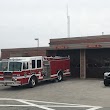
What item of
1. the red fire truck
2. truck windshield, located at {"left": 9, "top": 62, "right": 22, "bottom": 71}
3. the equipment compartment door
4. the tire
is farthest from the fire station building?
truck windshield, located at {"left": 9, "top": 62, "right": 22, "bottom": 71}

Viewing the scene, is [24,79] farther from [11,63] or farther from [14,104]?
[14,104]

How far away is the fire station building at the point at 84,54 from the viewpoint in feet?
103

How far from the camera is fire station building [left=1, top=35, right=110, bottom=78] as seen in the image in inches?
1235

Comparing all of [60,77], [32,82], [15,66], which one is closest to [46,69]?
[60,77]

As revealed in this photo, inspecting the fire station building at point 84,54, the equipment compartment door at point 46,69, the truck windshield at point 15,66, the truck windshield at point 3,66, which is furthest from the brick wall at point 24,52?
the truck windshield at point 15,66

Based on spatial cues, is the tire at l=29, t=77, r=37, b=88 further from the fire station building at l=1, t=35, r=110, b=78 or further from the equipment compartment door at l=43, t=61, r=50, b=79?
the fire station building at l=1, t=35, r=110, b=78

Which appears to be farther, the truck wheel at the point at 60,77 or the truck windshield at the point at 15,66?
the truck wheel at the point at 60,77

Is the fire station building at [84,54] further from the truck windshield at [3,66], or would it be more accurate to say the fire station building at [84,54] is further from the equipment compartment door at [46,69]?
the truck windshield at [3,66]

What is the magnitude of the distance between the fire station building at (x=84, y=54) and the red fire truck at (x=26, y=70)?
13.2 feet

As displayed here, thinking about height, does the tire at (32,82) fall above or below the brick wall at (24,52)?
below

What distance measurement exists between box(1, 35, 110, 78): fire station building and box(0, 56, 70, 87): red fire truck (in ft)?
13.2

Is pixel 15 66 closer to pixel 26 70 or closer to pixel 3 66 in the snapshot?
pixel 26 70

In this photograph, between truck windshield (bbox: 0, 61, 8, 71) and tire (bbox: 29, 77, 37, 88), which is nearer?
truck windshield (bbox: 0, 61, 8, 71)

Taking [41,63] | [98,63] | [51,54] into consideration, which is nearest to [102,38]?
[98,63]
